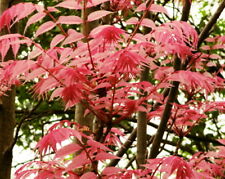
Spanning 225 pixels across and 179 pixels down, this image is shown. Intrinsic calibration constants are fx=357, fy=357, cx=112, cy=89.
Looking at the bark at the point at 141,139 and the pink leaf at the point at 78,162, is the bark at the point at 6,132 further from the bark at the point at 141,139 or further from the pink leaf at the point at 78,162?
the pink leaf at the point at 78,162

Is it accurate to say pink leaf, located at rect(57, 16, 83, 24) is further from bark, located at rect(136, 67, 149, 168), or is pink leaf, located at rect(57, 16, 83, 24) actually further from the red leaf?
bark, located at rect(136, 67, 149, 168)

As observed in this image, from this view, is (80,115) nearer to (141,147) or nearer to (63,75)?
(141,147)

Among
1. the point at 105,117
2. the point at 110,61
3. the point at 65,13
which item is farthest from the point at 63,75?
the point at 65,13

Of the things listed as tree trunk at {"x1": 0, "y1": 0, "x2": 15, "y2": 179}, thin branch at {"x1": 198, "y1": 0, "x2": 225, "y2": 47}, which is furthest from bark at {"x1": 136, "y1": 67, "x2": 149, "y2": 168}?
tree trunk at {"x1": 0, "y1": 0, "x2": 15, "y2": 179}

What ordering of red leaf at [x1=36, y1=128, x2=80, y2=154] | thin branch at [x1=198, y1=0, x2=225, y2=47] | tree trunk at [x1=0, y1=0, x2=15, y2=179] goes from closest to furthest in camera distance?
red leaf at [x1=36, y1=128, x2=80, y2=154] → thin branch at [x1=198, y1=0, x2=225, y2=47] → tree trunk at [x1=0, y1=0, x2=15, y2=179]

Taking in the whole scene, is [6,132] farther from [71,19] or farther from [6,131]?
[71,19]

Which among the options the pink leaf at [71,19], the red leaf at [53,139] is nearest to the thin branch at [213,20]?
the pink leaf at [71,19]

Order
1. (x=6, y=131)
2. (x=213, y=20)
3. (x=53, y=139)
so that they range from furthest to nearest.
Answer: (x=6, y=131)
(x=213, y=20)
(x=53, y=139)

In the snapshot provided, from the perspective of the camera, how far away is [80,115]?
1.31 metres

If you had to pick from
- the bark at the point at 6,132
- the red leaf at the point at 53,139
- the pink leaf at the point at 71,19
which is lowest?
the bark at the point at 6,132

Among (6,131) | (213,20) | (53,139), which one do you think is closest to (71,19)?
(53,139)

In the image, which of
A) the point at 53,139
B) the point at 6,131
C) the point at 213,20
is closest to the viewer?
the point at 53,139

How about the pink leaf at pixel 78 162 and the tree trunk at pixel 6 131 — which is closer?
the pink leaf at pixel 78 162

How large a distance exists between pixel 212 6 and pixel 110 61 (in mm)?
2388
